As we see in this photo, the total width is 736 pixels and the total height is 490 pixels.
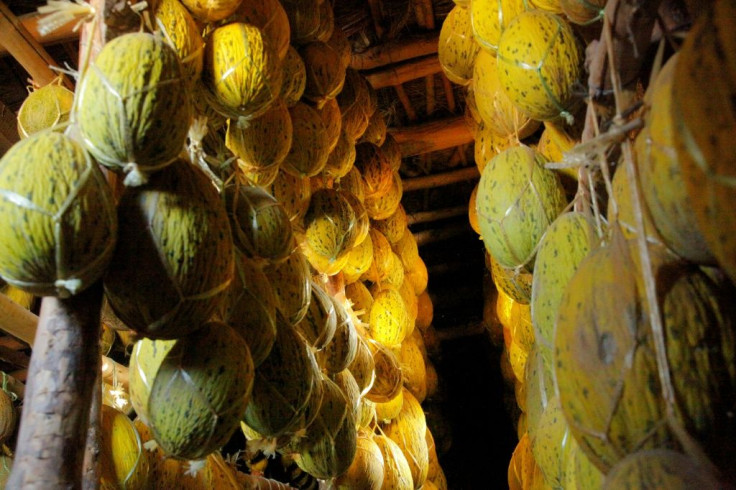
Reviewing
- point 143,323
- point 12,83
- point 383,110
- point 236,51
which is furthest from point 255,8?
point 383,110

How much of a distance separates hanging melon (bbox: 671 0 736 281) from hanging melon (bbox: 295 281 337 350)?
1.44 m

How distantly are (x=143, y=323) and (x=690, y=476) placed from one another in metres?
0.88

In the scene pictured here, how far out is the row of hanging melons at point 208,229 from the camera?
108 cm

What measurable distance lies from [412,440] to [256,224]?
76.5 inches

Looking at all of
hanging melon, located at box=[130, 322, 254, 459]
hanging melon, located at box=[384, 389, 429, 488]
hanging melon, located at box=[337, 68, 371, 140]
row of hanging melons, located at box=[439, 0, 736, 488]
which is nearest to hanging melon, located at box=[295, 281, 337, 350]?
hanging melon, located at box=[130, 322, 254, 459]

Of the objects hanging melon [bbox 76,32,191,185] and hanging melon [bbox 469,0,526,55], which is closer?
hanging melon [bbox 76,32,191,185]

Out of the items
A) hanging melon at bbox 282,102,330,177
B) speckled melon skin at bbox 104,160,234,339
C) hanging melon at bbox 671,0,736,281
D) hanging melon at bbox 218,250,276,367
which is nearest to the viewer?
hanging melon at bbox 671,0,736,281

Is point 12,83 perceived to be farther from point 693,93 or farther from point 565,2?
point 693,93

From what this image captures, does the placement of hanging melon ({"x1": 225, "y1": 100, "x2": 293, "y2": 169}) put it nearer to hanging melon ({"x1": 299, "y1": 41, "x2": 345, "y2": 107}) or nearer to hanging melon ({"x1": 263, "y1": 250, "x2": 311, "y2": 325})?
hanging melon ({"x1": 263, "y1": 250, "x2": 311, "y2": 325})

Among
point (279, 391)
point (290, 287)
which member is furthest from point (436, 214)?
point (279, 391)

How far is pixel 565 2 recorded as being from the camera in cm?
138

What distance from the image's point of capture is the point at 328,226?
2484mm

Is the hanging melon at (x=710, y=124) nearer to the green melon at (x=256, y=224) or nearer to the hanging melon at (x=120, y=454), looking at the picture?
the green melon at (x=256, y=224)

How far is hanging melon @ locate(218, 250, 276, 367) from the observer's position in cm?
140
